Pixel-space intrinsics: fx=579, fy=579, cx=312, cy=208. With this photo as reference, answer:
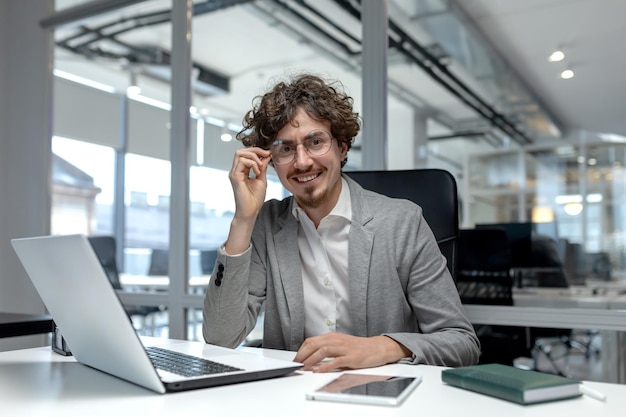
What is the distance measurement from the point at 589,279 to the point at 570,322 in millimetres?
336

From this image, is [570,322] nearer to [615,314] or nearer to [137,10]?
[615,314]

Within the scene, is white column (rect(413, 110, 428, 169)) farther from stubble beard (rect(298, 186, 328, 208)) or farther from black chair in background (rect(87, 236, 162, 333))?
black chair in background (rect(87, 236, 162, 333))

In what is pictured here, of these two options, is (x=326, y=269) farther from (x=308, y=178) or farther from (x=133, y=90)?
(x=133, y=90)

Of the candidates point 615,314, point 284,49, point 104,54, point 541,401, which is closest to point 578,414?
point 541,401

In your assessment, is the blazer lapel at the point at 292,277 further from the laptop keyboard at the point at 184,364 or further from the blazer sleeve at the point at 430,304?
the laptop keyboard at the point at 184,364

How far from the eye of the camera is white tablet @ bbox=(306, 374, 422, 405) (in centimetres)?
72

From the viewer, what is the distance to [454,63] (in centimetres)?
263

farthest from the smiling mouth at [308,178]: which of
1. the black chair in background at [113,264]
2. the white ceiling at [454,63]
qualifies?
the black chair in background at [113,264]

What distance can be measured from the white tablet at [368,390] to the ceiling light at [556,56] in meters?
1.91

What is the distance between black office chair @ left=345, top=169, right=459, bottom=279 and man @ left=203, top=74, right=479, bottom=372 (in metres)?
0.14

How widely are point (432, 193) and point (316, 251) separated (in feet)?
1.27

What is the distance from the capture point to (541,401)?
2.39 ft

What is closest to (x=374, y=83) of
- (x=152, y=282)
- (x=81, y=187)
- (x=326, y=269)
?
(x=326, y=269)

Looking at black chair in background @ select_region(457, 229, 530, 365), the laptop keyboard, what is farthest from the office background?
the laptop keyboard
